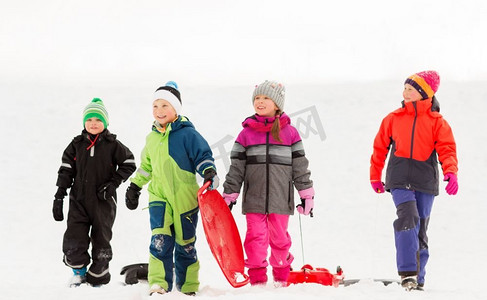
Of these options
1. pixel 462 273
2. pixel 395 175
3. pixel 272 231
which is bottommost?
pixel 462 273

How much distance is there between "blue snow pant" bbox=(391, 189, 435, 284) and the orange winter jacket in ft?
0.33

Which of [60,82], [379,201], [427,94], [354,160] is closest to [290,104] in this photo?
[354,160]

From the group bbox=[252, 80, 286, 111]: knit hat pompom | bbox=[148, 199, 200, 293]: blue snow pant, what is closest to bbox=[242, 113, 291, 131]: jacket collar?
bbox=[252, 80, 286, 111]: knit hat pompom

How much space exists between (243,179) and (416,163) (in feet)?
5.15

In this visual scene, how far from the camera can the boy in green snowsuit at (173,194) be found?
4961 millimetres

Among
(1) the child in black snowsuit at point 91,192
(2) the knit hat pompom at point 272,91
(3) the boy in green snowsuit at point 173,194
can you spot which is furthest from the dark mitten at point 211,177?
(1) the child in black snowsuit at point 91,192

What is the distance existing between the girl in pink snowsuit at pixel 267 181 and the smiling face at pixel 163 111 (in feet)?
2.11

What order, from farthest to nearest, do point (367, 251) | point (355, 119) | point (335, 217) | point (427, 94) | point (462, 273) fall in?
1. point (355, 119)
2. point (335, 217)
3. point (367, 251)
4. point (462, 273)
5. point (427, 94)

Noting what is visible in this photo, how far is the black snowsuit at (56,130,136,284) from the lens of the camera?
218 inches

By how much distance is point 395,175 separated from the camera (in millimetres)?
5523

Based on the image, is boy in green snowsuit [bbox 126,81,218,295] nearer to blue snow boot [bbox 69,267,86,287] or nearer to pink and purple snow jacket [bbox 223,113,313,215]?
pink and purple snow jacket [bbox 223,113,313,215]

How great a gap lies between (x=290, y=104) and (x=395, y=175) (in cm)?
864

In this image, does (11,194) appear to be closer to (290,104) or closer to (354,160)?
(354,160)

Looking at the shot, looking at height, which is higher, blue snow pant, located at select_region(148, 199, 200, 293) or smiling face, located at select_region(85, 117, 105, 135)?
smiling face, located at select_region(85, 117, 105, 135)
